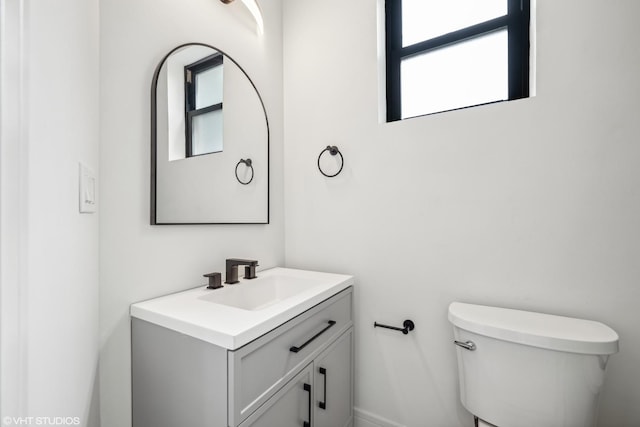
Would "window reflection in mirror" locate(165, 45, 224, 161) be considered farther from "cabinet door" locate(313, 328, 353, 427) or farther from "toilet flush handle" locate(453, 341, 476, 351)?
"toilet flush handle" locate(453, 341, 476, 351)

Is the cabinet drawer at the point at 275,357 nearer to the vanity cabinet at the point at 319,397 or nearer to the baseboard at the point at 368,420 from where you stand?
the vanity cabinet at the point at 319,397

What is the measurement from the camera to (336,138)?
60.8 inches

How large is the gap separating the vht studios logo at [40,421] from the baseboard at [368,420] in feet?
4.15

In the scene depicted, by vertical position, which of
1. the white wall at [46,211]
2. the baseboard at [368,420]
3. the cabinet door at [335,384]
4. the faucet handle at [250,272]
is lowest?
the baseboard at [368,420]

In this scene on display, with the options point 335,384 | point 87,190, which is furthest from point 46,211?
point 335,384

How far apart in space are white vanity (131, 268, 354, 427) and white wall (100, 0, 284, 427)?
0.05m

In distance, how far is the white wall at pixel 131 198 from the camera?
35.7 inches

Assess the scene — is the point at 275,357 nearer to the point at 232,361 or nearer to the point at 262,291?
the point at 232,361

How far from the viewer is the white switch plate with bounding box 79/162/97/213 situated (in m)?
0.71

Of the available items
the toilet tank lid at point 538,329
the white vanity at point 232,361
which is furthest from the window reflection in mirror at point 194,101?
the toilet tank lid at point 538,329

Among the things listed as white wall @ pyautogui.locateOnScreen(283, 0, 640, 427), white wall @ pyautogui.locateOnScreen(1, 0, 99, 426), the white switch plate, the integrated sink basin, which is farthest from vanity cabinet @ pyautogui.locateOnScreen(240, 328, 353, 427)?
the white switch plate

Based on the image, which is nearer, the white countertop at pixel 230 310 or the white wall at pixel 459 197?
the white countertop at pixel 230 310

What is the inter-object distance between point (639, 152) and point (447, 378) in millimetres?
1148

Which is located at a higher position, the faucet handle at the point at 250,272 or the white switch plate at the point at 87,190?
the white switch plate at the point at 87,190
